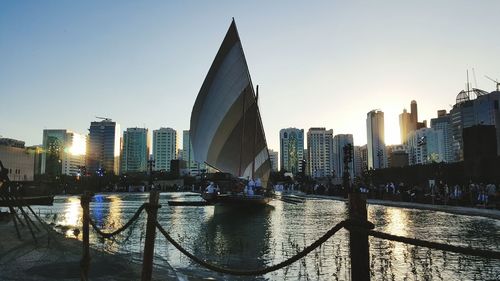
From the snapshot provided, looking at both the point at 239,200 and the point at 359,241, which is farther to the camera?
the point at 239,200

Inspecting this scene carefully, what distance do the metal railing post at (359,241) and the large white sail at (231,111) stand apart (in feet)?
120

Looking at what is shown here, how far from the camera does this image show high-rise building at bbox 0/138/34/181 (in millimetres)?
122275

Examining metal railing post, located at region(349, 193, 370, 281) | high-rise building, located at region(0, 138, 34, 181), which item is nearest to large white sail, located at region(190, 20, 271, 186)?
metal railing post, located at region(349, 193, 370, 281)

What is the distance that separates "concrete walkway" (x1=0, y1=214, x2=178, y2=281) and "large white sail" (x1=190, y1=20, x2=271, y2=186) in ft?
96.1

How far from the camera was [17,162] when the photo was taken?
127875mm

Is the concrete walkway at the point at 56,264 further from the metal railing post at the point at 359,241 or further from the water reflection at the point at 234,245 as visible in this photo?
the metal railing post at the point at 359,241

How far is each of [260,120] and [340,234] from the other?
25493 millimetres

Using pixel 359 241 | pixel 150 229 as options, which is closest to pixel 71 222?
pixel 150 229

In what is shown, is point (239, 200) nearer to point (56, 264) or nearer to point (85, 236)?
point (56, 264)

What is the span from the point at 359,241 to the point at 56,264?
7.43 m

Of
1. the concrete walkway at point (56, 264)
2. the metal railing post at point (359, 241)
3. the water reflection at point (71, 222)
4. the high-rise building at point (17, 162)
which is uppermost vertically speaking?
the high-rise building at point (17, 162)

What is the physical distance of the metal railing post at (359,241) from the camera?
3607 mm

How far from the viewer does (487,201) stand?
29.8 meters

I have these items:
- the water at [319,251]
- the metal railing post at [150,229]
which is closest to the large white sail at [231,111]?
the water at [319,251]
